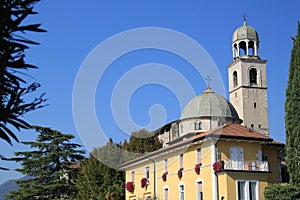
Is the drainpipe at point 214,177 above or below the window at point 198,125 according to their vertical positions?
below

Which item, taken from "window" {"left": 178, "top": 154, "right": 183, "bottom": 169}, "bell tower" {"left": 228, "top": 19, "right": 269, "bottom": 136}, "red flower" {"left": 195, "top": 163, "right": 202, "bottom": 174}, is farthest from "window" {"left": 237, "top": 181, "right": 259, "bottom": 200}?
"bell tower" {"left": 228, "top": 19, "right": 269, "bottom": 136}

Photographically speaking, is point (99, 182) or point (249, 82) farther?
point (249, 82)

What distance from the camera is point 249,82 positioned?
72.1 meters

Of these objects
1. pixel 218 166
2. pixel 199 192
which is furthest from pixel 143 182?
pixel 218 166

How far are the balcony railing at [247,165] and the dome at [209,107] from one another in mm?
17708

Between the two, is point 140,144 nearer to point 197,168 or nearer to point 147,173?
point 147,173

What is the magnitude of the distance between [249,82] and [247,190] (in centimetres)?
3947

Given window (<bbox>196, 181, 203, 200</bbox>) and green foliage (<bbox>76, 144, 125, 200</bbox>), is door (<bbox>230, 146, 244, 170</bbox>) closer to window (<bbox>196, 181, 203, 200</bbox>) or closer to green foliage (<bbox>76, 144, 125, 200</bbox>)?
window (<bbox>196, 181, 203, 200</bbox>)

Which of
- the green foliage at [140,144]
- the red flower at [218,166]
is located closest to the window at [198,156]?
the red flower at [218,166]

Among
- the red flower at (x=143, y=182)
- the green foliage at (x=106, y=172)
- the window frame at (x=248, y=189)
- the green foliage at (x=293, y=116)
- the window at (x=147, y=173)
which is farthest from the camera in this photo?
the green foliage at (x=106, y=172)

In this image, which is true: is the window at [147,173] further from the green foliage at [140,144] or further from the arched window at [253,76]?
the arched window at [253,76]

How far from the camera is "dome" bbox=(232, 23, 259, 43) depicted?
71375 mm

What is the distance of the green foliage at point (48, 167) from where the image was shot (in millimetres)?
52219

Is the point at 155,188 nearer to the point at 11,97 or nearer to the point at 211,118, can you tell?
the point at 211,118
